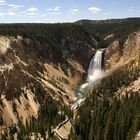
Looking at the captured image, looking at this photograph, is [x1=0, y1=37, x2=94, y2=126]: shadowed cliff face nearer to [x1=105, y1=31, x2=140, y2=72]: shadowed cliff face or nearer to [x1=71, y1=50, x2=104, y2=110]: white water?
[x1=71, y1=50, x2=104, y2=110]: white water

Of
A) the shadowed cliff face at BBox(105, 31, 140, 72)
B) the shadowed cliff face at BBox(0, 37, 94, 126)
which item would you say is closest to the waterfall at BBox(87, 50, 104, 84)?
the shadowed cliff face at BBox(0, 37, 94, 126)

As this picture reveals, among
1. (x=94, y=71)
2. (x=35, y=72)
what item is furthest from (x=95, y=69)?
(x=35, y=72)

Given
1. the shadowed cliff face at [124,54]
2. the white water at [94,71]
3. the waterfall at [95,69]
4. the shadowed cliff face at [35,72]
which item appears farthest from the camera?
the waterfall at [95,69]

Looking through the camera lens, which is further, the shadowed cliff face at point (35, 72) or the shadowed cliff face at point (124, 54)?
the shadowed cliff face at point (124, 54)

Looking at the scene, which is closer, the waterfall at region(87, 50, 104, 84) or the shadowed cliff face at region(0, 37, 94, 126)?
the shadowed cliff face at region(0, 37, 94, 126)

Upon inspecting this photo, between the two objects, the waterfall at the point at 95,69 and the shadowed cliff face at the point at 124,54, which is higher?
the shadowed cliff face at the point at 124,54

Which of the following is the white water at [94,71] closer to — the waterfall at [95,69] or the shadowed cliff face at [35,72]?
the waterfall at [95,69]

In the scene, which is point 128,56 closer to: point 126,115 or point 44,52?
point 44,52

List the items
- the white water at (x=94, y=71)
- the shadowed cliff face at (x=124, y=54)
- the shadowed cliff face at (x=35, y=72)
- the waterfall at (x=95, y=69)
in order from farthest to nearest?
the waterfall at (x=95, y=69) < the white water at (x=94, y=71) < the shadowed cliff face at (x=124, y=54) < the shadowed cliff face at (x=35, y=72)

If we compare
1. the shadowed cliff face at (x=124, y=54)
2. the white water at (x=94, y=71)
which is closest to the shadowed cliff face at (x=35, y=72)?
the white water at (x=94, y=71)
